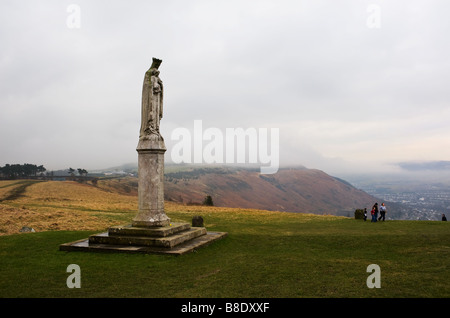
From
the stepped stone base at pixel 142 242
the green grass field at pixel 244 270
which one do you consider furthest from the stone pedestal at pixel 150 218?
the green grass field at pixel 244 270

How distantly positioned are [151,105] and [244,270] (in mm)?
7539

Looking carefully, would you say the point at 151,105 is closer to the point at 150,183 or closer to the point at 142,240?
the point at 150,183

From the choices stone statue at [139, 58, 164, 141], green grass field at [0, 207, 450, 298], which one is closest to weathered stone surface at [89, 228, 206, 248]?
green grass field at [0, 207, 450, 298]

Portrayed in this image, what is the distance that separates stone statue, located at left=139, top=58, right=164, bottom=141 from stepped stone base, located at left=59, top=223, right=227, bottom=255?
362 cm

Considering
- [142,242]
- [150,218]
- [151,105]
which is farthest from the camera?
[151,105]

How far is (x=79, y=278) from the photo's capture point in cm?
779

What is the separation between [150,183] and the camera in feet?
41.1

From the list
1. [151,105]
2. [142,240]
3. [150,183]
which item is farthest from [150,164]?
[142,240]

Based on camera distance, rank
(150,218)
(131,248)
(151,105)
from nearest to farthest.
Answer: (131,248), (150,218), (151,105)
